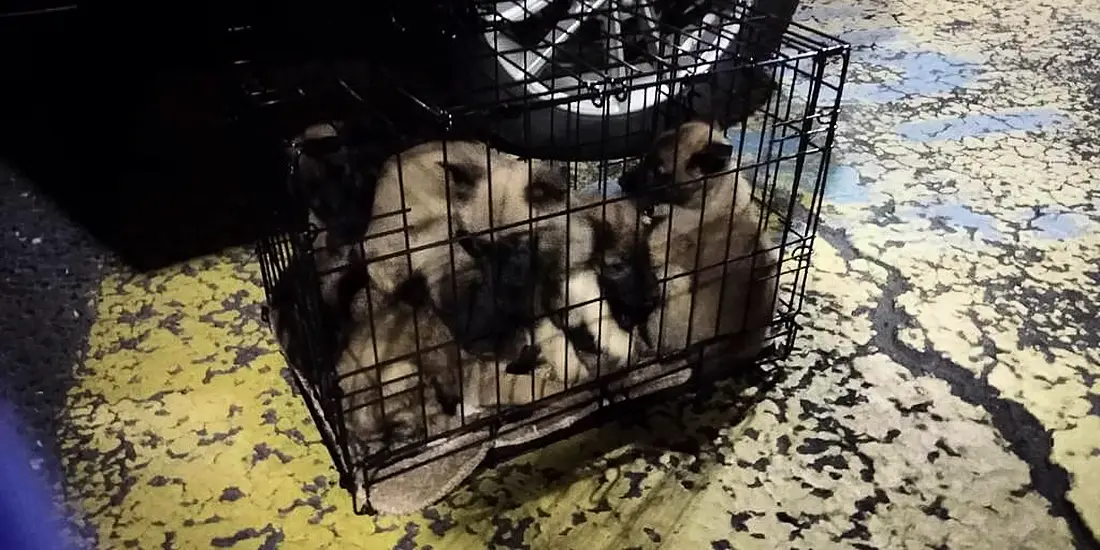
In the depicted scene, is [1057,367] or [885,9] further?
[885,9]

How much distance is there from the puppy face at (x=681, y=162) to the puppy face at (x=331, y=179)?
362 millimetres

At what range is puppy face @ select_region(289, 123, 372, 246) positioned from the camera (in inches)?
44.1

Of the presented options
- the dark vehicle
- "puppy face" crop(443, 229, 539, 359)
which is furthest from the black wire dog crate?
the dark vehicle

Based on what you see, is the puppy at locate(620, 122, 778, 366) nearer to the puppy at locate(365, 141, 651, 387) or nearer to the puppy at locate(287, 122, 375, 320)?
the puppy at locate(365, 141, 651, 387)

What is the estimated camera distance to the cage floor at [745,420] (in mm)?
952

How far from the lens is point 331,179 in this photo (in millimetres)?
1175

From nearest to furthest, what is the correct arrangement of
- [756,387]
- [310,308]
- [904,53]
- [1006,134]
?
[310,308] → [756,387] → [1006,134] → [904,53]

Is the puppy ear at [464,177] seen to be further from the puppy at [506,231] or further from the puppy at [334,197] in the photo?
the puppy at [334,197]

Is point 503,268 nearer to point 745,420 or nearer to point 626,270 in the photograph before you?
point 626,270

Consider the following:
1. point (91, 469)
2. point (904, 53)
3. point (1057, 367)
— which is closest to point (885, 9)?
point (904, 53)

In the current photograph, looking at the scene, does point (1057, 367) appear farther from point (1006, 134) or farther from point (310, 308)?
point (310, 308)

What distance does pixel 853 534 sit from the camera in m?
0.95

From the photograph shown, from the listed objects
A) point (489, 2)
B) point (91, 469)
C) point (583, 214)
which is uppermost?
point (489, 2)

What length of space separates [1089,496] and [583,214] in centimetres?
69
